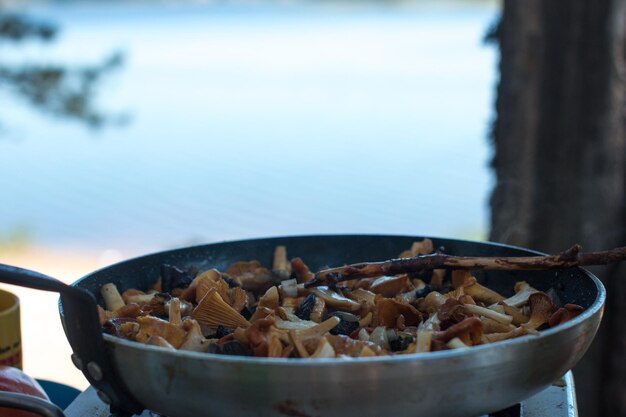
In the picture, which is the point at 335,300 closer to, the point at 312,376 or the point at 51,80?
the point at 312,376

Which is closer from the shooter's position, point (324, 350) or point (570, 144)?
point (324, 350)

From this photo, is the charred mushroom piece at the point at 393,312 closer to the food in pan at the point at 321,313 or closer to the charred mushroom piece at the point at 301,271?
the food in pan at the point at 321,313

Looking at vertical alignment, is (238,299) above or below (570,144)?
below

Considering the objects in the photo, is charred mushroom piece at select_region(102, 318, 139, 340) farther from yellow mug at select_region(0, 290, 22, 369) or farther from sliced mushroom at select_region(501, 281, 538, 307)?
sliced mushroom at select_region(501, 281, 538, 307)

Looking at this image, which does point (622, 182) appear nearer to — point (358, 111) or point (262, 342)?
point (262, 342)

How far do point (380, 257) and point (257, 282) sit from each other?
31 centimetres

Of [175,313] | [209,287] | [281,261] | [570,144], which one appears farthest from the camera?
[570,144]

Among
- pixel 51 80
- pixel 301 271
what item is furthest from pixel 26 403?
pixel 51 80

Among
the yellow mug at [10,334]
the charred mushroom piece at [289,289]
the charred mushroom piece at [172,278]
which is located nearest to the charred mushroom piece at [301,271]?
the charred mushroom piece at [289,289]

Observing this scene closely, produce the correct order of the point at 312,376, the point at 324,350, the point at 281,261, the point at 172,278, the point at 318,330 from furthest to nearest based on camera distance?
the point at 281,261 → the point at 172,278 → the point at 318,330 → the point at 324,350 → the point at 312,376

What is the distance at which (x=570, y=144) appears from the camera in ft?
8.94

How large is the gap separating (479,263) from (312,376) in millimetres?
494

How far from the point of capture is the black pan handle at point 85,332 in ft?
3.63

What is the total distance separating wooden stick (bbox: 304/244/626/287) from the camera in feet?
4.43
